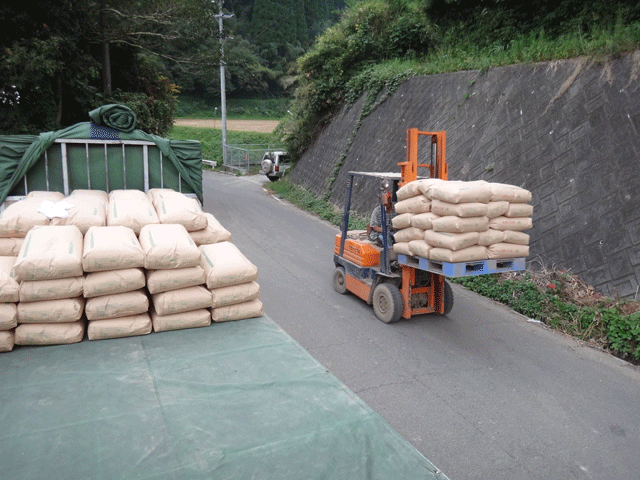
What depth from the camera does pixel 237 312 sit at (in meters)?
4.63

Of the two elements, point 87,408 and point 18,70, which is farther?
point 18,70

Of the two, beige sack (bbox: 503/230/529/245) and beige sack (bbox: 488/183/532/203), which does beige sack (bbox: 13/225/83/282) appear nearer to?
beige sack (bbox: 488/183/532/203)

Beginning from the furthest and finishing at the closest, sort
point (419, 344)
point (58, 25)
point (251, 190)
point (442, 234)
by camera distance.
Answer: point (251, 190)
point (58, 25)
point (419, 344)
point (442, 234)

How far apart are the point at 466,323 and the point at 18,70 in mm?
12616

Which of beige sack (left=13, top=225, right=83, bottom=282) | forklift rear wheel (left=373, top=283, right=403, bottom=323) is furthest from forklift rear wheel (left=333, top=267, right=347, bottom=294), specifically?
beige sack (left=13, top=225, right=83, bottom=282)

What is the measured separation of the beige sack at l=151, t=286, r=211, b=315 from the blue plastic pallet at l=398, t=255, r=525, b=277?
3435 millimetres

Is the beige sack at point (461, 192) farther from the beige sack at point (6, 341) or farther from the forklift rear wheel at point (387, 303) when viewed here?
the beige sack at point (6, 341)

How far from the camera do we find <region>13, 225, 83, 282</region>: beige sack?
388 cm

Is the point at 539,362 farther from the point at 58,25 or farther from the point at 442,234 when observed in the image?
the point at 58,25

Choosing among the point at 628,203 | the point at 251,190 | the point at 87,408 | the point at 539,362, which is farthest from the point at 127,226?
the point at 251,190

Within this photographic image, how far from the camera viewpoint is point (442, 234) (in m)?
6.65

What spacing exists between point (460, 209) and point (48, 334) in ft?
16.0

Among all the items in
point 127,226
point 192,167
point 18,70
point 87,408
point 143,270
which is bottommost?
point 87,408

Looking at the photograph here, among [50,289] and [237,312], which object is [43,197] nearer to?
[50,289]
